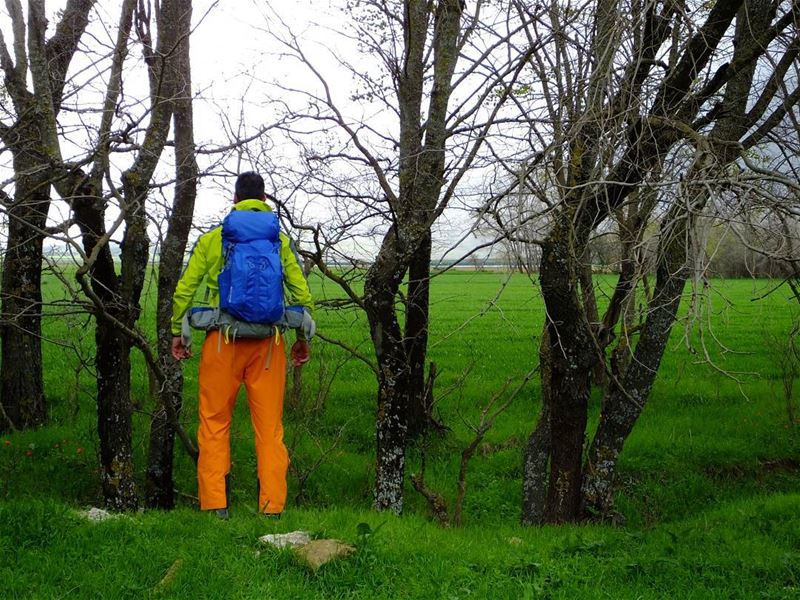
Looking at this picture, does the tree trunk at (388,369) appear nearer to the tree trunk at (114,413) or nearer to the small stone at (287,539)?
the small stone at (287,539)

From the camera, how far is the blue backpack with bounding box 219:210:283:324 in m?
5.09

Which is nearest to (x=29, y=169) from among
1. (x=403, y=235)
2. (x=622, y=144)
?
(x=403, y=235)

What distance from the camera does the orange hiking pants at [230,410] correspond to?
5.25m

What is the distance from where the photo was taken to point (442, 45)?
6.41 meters

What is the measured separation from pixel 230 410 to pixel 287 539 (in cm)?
112

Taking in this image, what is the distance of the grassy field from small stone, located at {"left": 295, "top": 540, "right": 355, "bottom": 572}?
0.18ft

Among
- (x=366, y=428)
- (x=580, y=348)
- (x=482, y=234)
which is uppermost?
(x=482, y=234)

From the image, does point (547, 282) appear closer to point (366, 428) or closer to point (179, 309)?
point (179, 309)

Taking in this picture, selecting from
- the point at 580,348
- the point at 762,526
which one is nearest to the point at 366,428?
the point at 580,348

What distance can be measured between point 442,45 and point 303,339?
270 cm

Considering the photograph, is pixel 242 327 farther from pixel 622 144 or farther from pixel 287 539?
pixel 622 144

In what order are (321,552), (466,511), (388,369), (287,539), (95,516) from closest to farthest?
(321,552) → (287,539) → (95,516) → (388,369) → (466,511)

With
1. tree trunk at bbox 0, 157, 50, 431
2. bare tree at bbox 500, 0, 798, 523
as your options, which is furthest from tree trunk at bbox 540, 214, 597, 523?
tree trunk at bbox 0, 157, 50, 431

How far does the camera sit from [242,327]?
5172 millimetres
